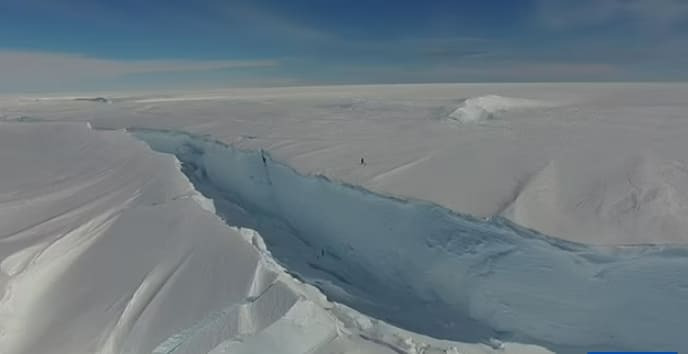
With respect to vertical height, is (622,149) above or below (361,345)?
above

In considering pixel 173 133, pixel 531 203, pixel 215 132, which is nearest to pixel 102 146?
pixel 173 133

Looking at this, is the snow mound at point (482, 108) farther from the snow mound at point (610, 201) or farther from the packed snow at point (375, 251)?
the snow mound at point (610, 201)

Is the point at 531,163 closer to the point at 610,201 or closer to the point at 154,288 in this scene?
the point at 610,201

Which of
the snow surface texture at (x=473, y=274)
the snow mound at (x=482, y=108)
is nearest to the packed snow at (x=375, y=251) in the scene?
the snow surface texture at (x=473, y=274)

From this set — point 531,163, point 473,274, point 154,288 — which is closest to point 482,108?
point 531,163

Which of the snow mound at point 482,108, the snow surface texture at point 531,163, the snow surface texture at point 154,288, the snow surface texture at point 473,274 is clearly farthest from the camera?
the snow mound at point 482,108

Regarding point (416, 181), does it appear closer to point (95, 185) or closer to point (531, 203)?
point (531, 203)

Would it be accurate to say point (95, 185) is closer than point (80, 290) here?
No
